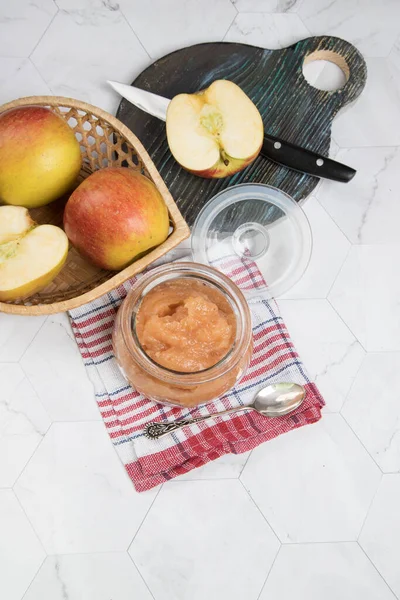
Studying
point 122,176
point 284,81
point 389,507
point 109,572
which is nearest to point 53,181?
point 122,176

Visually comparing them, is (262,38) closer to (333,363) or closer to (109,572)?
(333,363)

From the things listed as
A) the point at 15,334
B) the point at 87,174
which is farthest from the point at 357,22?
the point at 15,334

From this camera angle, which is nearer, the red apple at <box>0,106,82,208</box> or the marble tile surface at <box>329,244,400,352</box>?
the red apple at <box>0,106,82,208</box>

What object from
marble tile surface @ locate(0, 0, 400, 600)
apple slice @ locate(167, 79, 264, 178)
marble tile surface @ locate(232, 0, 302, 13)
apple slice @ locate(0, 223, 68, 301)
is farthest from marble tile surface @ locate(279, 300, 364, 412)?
marble tile surface @ locate(232, 0, 302, 13)

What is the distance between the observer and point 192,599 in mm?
906

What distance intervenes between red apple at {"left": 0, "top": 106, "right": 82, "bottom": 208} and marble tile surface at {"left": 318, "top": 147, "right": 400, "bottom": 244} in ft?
1.27

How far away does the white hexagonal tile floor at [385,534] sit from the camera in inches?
36.8

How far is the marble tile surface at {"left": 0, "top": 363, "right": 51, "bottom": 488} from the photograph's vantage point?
0.90 metres

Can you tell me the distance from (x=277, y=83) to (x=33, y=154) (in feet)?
1.30

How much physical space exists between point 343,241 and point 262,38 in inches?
13.1

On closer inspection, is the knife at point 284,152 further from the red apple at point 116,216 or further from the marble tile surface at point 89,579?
the marble tile surface at point 89,579

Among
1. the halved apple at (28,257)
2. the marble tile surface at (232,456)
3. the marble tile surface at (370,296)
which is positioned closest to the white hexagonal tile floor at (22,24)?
the marble tile surface at (232,456)

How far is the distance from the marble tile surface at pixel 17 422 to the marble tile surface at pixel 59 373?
0.01 m

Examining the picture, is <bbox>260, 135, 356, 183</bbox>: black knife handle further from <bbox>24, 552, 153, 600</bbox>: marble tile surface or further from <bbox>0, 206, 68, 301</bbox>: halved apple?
<bbox>24, 552, 153, 600</bbox>: marble tile surface
